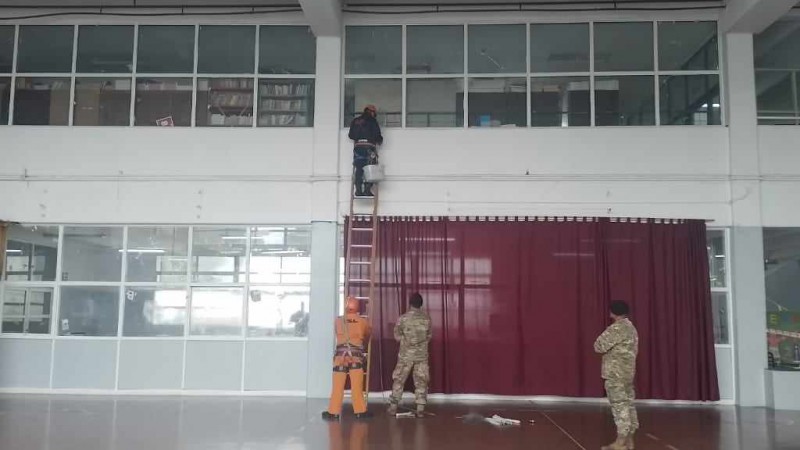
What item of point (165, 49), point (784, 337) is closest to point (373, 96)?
point (165, 49)

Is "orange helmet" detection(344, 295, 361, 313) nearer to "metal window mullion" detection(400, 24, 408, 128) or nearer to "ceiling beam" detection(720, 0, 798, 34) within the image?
"metal window mullion" detection(400, 24, 408, 128)

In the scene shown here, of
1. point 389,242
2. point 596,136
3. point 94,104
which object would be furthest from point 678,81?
point 94,104

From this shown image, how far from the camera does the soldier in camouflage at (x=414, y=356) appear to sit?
933cm

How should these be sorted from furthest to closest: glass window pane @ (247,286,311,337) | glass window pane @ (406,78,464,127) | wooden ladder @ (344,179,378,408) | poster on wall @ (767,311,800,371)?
glass window pane @ (406,78,464,127)
glass window pane @ (247,286,311,337)
poster on wall @ (767,311,800,371)
wooden ladder @ (344,179,378,408)

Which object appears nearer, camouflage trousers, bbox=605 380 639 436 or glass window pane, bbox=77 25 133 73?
camouflage trousers, bbox=605 380 639 436

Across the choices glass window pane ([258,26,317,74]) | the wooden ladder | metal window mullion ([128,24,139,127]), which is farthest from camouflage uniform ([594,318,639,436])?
metal window mullion ([128,24,139,127])

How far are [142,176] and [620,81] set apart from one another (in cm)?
844

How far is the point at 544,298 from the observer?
35.6ft

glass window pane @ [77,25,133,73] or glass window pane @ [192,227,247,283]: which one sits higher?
glass window pane @ [77,25,133,73]

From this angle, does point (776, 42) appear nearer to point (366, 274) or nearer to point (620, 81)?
point (620, 81)

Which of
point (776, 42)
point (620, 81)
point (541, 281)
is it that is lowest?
point (541, 281)

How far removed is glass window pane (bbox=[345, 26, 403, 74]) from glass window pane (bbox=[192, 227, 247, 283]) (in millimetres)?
3527

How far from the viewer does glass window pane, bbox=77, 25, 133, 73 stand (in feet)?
39.3

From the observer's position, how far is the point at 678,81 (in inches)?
452
